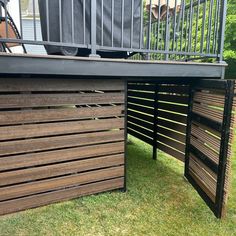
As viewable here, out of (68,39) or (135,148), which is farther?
(135,148)

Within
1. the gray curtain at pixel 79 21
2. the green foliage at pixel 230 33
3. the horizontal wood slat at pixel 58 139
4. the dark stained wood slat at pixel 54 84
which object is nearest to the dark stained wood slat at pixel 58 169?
the horizontal wood slat at pixel 58 139

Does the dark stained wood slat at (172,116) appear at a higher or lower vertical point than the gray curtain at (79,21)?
lower

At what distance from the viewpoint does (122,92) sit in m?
2.88

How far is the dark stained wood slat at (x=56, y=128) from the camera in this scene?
8.00 ft

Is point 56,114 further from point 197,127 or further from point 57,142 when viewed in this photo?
point 197,127

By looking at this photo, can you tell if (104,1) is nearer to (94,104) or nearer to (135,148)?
(94,104)

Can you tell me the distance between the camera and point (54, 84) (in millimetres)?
2510

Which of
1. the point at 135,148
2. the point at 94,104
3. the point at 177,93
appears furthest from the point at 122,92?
the point at 135,148

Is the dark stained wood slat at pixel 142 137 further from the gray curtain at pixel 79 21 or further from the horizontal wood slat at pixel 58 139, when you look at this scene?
the gray curtain at pixel 79 21

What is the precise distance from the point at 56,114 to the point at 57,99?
0.16 metres

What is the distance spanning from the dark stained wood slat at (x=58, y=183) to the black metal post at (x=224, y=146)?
43.9 inches

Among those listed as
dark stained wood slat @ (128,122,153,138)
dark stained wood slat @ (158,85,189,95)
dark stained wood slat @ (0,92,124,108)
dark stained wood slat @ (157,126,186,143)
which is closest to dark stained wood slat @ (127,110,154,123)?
dark stained wood slat @ (128,122,153,138)

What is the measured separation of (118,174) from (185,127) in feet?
4.11

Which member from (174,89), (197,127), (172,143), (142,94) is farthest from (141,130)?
(197,127)
